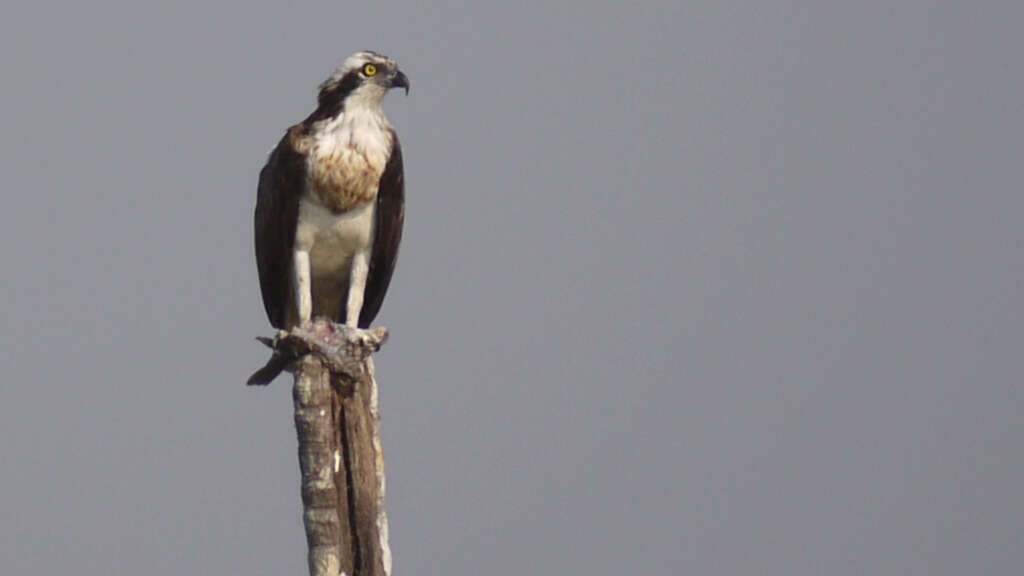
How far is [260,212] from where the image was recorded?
413 inches

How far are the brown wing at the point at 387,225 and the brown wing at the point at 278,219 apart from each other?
0.49 metres

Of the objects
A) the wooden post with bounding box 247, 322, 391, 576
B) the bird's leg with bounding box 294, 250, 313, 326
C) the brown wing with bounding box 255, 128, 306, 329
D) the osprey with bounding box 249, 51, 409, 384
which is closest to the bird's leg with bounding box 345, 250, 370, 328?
the osprey with bounding box 249, 51, 409, 384

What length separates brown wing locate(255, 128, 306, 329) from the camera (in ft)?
33.5

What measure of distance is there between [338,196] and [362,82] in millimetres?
687

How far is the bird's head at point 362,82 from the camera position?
33.6 feet

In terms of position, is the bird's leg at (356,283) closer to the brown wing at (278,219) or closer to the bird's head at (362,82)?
the brown wing at (278,219)

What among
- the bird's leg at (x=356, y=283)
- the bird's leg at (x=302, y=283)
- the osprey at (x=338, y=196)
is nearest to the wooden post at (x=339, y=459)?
the osprey at (x=338, y=196)

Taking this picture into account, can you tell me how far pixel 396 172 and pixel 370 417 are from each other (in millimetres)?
1959

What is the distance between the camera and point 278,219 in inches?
407

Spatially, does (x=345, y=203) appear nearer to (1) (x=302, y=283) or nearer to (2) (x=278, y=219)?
(2) (x=278, y=219)

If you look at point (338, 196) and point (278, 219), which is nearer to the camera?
point (338, 196)

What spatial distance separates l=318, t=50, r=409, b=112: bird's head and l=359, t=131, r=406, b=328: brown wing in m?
0.28

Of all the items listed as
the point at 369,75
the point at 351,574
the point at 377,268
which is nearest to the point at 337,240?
the point at 377,268

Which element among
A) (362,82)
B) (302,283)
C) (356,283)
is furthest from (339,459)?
(362,82)
